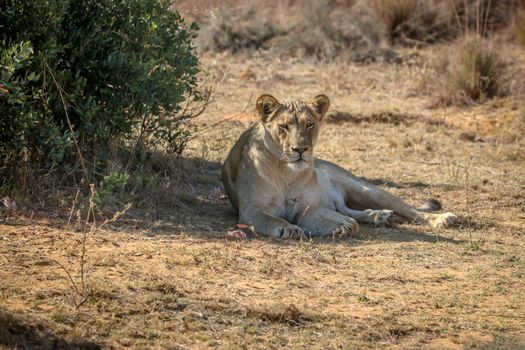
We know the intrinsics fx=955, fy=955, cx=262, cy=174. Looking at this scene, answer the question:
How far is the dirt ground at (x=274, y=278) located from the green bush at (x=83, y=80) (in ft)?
2.30

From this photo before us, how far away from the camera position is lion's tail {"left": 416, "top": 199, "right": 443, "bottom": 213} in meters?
8.16

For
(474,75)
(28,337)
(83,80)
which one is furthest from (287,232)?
(474,75)

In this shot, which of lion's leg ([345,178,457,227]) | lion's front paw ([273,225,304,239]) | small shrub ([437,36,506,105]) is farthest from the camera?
small shrub ([437,36,506,105])

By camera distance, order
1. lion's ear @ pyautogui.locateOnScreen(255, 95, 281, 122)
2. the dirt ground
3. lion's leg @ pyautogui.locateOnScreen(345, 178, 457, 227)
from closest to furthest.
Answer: the dirt ground, lion's ear @ pyautogui.locateOnScreen(255, 95, 281, 122), lion's leg @ pyautogui.locateOnScreen(345, 178, 457, 227)

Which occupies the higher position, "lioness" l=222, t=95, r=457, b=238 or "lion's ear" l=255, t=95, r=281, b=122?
"lion's ear" l=255, t=95, r=281, b=122

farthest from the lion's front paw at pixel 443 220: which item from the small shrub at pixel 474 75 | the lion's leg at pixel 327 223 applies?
the small shrub at pixel 474 75

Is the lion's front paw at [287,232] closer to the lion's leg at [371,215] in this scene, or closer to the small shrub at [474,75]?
the lion's leg at [371,215]

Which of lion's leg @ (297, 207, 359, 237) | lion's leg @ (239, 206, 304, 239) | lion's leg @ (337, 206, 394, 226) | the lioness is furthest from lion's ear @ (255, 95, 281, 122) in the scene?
lion's leg @ (337, 206, 394, 226)

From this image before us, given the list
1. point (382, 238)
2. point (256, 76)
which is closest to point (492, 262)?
point (382, 238)

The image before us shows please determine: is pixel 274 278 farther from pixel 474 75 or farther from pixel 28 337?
pixel 474 75

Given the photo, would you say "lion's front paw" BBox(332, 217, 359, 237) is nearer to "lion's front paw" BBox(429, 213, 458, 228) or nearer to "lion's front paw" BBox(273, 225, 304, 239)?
"lion's front paw" BBox(273, 225, 304, 239)

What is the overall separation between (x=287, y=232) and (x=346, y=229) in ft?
1.65

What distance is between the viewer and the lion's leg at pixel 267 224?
701 centimetres

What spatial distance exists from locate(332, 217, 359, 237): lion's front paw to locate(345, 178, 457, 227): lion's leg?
0.80 m
